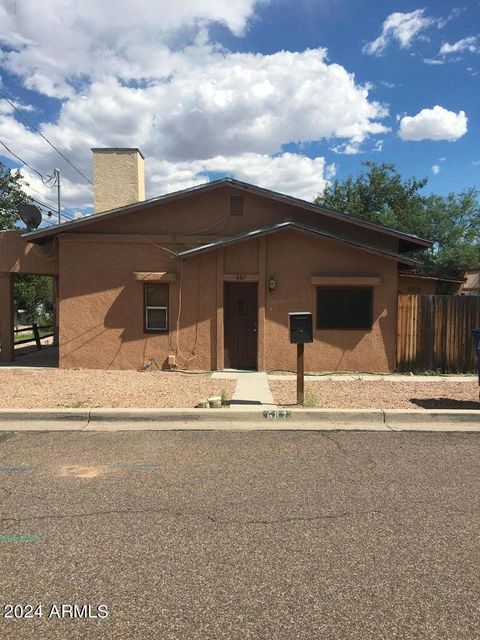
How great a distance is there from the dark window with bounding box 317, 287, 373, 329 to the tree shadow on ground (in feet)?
11.6

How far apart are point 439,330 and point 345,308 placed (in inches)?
89.3

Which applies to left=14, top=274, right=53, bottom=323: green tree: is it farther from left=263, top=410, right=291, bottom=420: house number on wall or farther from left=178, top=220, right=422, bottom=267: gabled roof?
left=263, top=410, right=291, bottom=420: house number on wall

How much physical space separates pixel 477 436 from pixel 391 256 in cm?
556

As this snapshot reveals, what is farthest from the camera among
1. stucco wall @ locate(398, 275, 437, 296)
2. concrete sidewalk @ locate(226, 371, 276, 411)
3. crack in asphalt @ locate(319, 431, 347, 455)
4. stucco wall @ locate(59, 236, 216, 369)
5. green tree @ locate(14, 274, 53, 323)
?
green tree @ locate(14, 274, 53, 323)

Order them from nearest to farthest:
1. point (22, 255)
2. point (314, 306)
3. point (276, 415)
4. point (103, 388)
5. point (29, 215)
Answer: point (276, 415)
point (103, 388)
point (314, 306)
point (22, 255)
point (29, 215)

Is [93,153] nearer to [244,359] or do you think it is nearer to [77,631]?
[244,359]

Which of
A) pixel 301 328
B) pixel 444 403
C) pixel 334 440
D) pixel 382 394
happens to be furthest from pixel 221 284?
pixel 334 440

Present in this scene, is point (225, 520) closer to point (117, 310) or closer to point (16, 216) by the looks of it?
point (117, 310)

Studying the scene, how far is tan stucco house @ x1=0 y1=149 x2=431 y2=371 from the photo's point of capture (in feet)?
37.3

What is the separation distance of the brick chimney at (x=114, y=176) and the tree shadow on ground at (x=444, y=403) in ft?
33.0

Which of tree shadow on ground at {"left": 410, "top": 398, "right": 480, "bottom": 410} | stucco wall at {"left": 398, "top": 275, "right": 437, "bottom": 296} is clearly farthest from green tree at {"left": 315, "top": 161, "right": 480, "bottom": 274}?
tree shadow on ground at {"left": 410, "top": 398, "right": 480, "bottom": 410}

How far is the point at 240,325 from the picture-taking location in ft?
38.6

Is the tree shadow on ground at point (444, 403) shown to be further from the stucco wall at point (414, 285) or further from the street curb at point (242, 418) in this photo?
the stucco wall at point (414, 285)

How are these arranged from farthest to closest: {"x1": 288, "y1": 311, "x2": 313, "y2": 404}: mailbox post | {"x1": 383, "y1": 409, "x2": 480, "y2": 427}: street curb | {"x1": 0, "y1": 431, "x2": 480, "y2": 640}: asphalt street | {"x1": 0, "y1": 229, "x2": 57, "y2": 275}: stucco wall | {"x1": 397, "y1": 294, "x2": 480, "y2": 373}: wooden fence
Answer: {"x1": 0, "y1": 229, "x2": 57, "y2": 275}: stucco wall
{"x1": 397, "y1": 294, "x2": 480, "y2": 373}: wooden fence
{"x1": 288, "y1": 311, "x2": 313, "y2": 404}: mailbox post
{"x1": 383, "y1": 409, "x2": 480, "y2": 427}: street curb
{"x1": 0, "y1": 431, "x2": 480, "y2": 640}: asphalt street
